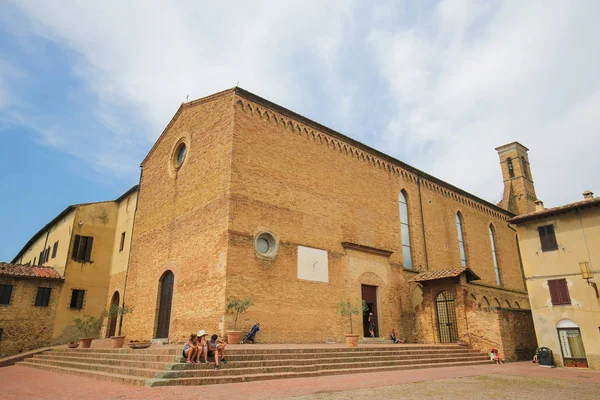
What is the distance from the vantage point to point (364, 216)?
1970 cm

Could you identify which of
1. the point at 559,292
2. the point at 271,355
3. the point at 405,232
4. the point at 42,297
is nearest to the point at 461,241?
the point at 405,232

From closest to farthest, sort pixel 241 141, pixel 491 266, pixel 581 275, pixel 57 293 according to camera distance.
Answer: pixel 581 275
pixel 241 141
pixel 57 293
pixel 491 266

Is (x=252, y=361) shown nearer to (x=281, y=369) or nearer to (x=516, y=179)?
(x=281, y=369)

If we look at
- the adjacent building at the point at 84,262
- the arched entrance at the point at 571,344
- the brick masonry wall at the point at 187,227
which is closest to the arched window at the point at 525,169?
the arched entrance at the point at 571,344

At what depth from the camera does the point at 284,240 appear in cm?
1596

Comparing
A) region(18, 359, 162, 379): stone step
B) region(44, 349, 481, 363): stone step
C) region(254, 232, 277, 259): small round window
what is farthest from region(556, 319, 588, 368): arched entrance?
region(18, 359, 162, 379): stone step

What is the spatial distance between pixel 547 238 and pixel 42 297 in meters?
23.6

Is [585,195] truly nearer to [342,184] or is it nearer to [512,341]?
[512,341]

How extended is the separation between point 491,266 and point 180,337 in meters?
21.4

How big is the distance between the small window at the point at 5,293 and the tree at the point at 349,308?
51.6 feet

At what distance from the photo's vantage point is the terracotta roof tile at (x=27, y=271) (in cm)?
1944

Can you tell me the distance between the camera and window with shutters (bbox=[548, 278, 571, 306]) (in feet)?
50.0

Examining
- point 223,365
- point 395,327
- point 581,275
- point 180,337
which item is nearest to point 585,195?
point 581,275

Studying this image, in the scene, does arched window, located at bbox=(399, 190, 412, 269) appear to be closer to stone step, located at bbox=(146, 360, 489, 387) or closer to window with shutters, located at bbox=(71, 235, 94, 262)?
stone step, located at bbox=(146, 360, 489, 387)
